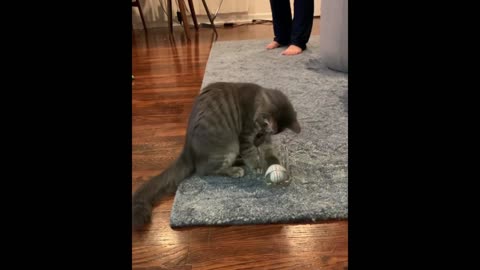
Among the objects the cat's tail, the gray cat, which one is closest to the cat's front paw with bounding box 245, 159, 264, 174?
the gray cat

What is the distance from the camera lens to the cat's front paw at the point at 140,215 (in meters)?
0.89

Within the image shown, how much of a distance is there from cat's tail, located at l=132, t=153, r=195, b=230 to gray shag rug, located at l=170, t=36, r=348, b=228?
3 cm

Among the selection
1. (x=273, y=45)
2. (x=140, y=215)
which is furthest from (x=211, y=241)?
(x=273, y=45)

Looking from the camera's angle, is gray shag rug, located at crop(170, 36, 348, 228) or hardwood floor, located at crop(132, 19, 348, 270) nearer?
hardwood floor, located at crop(132, 19, 348, 270)

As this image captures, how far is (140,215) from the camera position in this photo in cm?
90

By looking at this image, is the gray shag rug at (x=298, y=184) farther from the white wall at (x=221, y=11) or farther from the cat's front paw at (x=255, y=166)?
the white wall at (x=221, y=11)

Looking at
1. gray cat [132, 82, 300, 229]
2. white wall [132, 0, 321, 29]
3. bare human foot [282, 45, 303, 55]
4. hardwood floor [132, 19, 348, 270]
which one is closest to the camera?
hardwood floor [132, 19, 348, 270]

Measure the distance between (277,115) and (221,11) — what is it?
294 centimetres

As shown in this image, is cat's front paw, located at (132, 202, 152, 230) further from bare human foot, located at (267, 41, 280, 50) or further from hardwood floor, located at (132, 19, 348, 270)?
bare human foot, located at (267, 41, 280, 50)

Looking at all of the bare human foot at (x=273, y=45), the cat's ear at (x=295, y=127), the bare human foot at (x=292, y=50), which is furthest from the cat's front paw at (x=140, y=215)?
the bare human foot at (x=273, y=45)

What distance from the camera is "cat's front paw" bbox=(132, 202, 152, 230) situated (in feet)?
2.90

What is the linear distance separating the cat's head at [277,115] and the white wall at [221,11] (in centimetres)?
285
